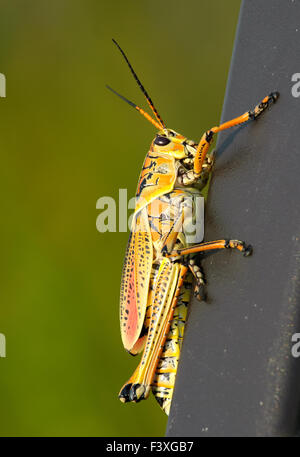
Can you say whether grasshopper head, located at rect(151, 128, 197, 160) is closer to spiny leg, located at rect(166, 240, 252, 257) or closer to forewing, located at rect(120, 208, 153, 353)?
forewing, located at rect(120, 208, 153, 353)

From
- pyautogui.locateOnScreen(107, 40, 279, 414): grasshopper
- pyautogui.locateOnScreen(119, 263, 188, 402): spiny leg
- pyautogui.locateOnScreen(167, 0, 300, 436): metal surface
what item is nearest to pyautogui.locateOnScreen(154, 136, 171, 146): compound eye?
pyautogui.locateOnScreen(107, 40, 279, 414): grasshopper

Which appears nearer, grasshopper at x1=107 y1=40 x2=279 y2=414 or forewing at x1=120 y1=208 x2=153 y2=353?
grasshopper at x1=107 y1=40 x2=279 y2=414

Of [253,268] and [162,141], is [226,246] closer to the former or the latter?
[253,268]

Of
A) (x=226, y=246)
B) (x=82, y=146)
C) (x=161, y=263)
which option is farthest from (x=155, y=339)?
(x=82, y=146)

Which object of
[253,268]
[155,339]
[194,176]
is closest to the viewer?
[253,268]

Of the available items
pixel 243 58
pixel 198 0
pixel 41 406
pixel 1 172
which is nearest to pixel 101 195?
pixel 1 172

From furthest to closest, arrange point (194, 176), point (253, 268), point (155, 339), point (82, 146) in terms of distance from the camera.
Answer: point (82, 146)
point (194, 176)
point (155, 339)
point (253, 268)
